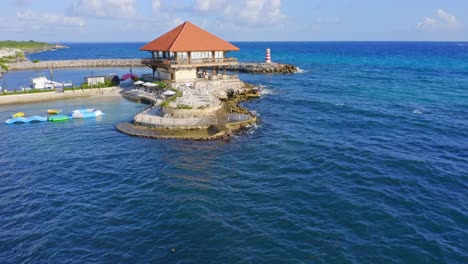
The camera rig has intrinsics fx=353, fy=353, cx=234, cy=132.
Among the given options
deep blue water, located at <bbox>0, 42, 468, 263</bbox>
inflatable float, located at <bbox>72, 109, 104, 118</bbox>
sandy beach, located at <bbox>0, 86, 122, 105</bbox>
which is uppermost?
sandy beach, located at <bbox>0, 86, 122, 105</bbox>

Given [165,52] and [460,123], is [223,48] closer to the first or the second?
[165,52]

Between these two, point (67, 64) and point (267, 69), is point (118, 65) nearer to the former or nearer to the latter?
point (67, 64)

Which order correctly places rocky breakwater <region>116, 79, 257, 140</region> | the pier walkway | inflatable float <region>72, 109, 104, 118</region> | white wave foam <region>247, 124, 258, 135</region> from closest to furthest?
rocky breakwater <region>116, 79, 257, 140</region> < white wave foam <region>247, 124, 258, 135</region> < inflatable float <region>72, 109, 104, 118</region> < the pier walkway

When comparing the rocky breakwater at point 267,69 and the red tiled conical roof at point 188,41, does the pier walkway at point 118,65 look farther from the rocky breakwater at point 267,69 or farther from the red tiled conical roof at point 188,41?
the red tiled conical roof at point 188,41

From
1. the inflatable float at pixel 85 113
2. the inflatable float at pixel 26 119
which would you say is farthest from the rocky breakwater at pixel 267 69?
the inflatable float at pixel 26 119

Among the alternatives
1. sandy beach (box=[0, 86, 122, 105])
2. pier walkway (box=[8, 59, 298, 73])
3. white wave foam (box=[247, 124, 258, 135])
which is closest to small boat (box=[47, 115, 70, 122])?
sandy beach (box=[0, 86, 122, 105])

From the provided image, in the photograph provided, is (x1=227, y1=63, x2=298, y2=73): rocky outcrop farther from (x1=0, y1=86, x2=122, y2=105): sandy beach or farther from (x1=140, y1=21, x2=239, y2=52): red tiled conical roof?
(x1=0, y1=86, x2=122, y2=105): sandy beach

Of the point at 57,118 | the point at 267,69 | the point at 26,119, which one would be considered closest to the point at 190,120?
the point at 57,118
